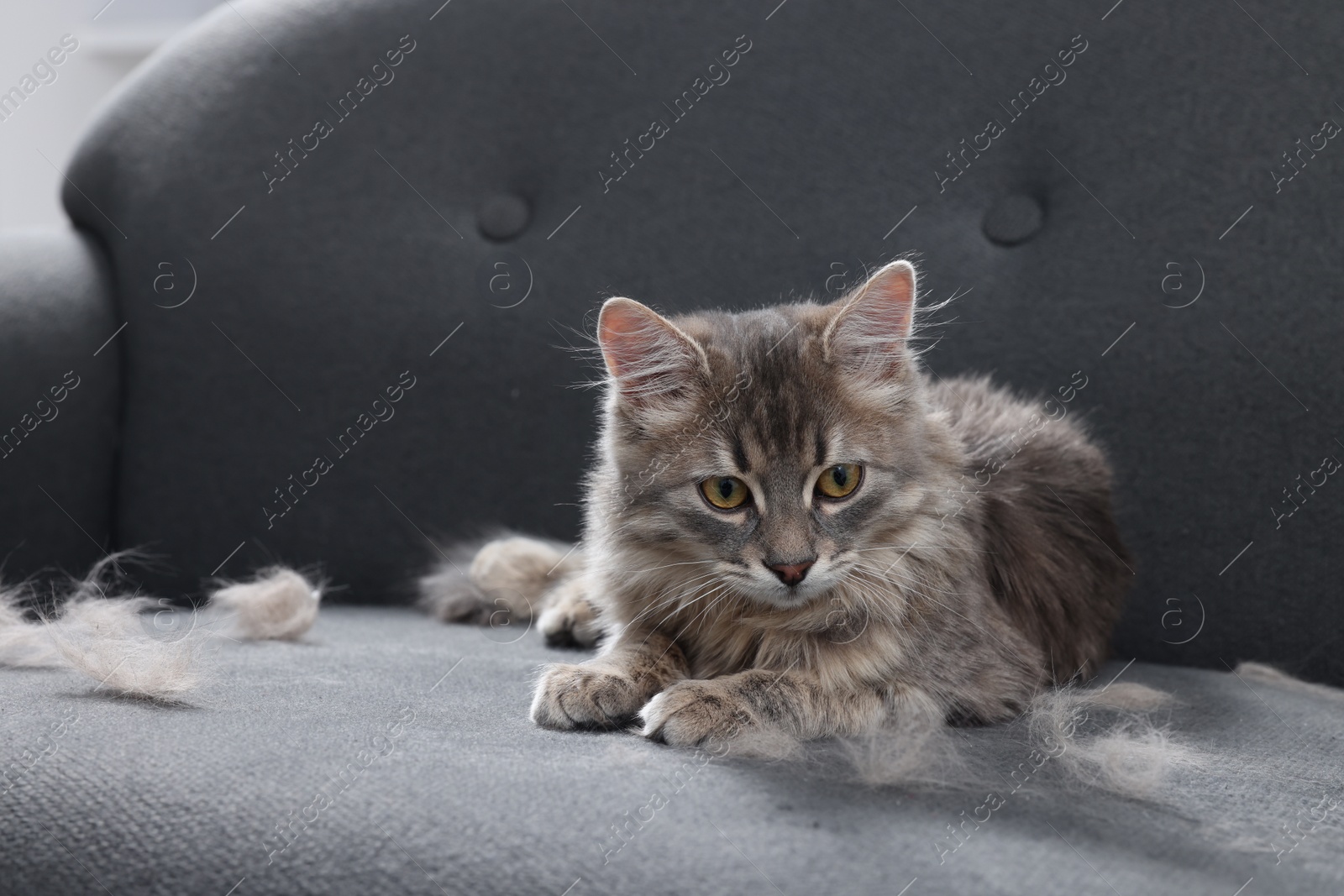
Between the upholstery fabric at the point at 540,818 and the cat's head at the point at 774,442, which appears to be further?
the cat's head at the point at 774,442

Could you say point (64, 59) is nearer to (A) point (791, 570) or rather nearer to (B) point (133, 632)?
(B) point (133, 632)

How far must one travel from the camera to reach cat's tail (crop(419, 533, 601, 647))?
2.45 metres

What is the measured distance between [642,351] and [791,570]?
18.1 inches

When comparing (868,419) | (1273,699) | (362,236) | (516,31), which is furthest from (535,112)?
(1273,699)

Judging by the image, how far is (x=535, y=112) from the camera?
2.77 metres

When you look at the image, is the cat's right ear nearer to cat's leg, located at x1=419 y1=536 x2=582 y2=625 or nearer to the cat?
the cat

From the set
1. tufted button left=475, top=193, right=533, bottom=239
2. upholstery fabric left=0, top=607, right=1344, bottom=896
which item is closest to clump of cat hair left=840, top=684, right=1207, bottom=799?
upholstery fabric left=0, top=607, right=1344, bottom=896

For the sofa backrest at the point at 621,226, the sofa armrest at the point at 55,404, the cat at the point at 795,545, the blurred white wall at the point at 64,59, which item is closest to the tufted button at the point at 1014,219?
the sofa backrest at the point at 621,226

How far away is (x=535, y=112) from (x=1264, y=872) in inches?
90.1

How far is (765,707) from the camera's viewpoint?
159 centimetres

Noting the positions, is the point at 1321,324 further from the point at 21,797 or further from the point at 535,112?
the point at 21,797

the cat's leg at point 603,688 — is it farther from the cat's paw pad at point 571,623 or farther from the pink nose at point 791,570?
the cat's paw pad at point 571,623

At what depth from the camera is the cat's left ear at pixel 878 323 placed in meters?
1.76

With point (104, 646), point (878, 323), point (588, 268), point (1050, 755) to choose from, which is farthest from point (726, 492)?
point (588, 268)
